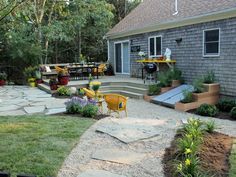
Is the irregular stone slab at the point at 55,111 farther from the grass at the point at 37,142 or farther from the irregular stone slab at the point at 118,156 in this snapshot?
the irregular stone slab at the point at 118,156

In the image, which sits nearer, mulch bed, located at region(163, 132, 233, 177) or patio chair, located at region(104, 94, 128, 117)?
mulch bed, located at region(163, 132, 233, 177)

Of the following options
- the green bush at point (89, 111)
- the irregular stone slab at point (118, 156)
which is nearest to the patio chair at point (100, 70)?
the green bush at point (89, 111)

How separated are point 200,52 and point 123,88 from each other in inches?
139

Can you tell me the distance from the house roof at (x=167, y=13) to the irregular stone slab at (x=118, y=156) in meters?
6.45

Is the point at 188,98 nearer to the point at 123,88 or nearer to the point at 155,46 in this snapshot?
the point at 123,88

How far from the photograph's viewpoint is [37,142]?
4645mm

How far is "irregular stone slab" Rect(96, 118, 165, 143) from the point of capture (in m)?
5.05

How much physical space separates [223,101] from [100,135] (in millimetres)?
5196

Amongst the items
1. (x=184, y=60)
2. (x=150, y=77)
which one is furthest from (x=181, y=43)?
(x=150, y=77)

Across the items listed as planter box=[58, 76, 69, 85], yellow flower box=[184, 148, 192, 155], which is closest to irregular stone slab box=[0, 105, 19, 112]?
planter box=[58, 76, 69, 85]

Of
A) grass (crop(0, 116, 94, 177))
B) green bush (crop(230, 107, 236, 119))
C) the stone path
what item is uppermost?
grass (crop(0, 116, 94, 177))

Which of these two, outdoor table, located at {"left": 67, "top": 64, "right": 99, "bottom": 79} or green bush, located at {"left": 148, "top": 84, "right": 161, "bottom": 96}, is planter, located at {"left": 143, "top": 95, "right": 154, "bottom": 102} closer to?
green bush, located at {"left": 148, "top": 84, "right": 161, "bottom": 96}

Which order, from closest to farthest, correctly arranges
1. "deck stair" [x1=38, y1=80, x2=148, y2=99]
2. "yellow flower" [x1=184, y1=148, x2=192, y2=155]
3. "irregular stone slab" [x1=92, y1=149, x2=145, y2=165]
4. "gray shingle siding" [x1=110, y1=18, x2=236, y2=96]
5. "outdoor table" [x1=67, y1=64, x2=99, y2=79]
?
"yellow flower" [x1=184, y1=148, x2=192, y2=155], "irregular stone slab" [x1=92, y1=149, x2=145, y2=165], "gray shingle siding" [x1=110, y1=18, x2=236, y2=96], "deck stair" [x1=38, y1=80, x2=148, y2=99], "outdoor table" [x1=67, y1=64, x2=99, y2=79]

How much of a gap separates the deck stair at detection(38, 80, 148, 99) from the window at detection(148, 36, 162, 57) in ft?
6.00
